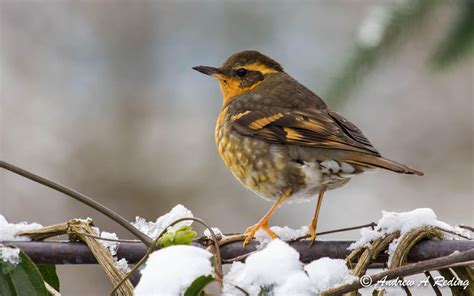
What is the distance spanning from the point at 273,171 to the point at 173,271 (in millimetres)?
A: 1708

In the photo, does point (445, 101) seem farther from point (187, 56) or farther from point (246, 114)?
point (246, 114)

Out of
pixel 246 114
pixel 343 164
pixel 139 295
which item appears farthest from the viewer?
pixel 246 114

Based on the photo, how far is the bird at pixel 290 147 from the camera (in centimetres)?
291

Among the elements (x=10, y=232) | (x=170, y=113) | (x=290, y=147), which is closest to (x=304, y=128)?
(x=290, y=147)

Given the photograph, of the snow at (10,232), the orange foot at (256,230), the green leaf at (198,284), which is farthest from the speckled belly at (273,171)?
the green leaf at (198,284)

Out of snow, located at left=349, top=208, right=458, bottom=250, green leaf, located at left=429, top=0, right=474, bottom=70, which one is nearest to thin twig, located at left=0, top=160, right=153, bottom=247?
snow, located at left=349, top=208, right=458, bottom=250

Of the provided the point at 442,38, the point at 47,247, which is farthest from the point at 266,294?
the point at 442,38

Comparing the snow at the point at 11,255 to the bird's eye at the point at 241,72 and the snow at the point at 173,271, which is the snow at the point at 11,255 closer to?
the snow at the point at 173,271

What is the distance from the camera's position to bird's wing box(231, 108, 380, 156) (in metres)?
2.97

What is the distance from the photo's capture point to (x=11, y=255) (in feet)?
5.46

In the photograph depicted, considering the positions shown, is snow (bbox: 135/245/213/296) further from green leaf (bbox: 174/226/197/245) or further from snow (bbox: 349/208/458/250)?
snow (bbox: 349/208/458/250)

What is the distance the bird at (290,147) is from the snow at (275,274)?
1096 millimetres

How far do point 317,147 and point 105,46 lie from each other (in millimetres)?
6153

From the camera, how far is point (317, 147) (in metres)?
3.01
